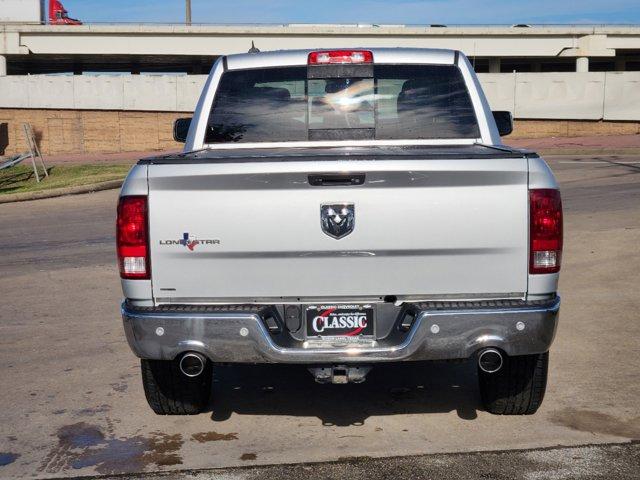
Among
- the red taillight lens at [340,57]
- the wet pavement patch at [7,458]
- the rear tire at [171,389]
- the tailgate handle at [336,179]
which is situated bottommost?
the wet pavement patch at [7,458]

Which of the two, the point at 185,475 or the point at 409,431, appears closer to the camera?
the point at 185,475

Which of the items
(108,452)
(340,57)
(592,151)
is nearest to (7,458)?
(108,452)

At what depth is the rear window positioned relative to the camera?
237 inches

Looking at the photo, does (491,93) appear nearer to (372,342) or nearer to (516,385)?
(516,385)

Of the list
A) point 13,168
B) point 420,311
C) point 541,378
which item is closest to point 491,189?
point 420,311

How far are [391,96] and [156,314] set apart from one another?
2.28m

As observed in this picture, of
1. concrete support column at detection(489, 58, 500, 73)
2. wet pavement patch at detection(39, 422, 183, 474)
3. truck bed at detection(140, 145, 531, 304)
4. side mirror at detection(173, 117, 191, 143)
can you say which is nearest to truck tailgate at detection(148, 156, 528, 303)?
truck bed at detection(140, 145, 531, 304)

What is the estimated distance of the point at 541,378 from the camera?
5.25 metres

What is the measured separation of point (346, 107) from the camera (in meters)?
6.09

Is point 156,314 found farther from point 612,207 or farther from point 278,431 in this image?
point 612,207

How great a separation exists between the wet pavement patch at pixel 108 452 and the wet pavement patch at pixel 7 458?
167 millimetres

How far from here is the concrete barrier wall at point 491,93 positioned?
35.2 metres

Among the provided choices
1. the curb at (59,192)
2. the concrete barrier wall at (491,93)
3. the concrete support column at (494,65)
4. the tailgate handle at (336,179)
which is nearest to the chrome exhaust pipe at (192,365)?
the tailgate handle at (336,179)

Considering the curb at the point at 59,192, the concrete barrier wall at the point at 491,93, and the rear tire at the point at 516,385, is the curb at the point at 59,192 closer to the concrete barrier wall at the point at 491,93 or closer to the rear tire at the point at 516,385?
→ the rear tire at the point at 516,385
